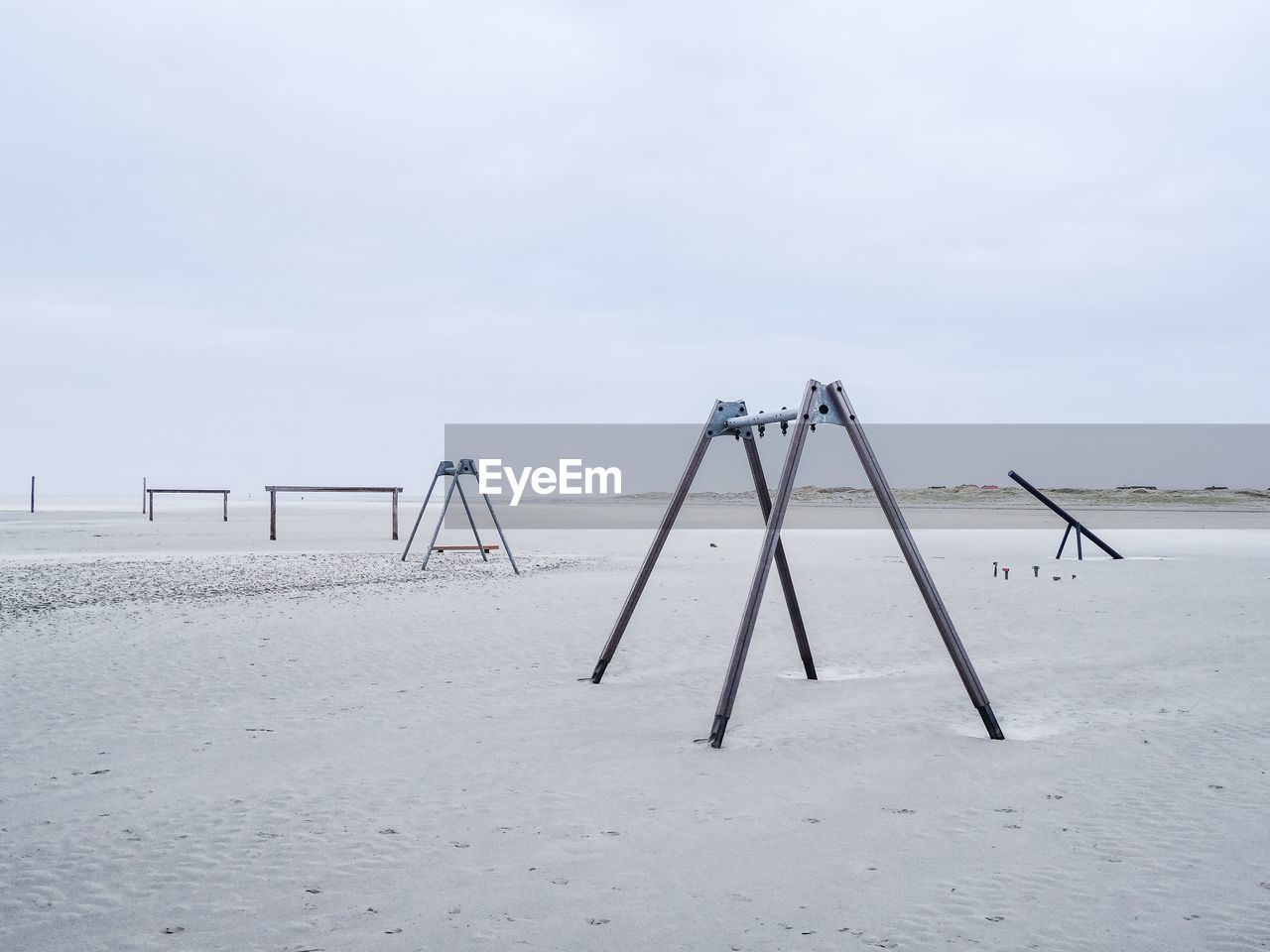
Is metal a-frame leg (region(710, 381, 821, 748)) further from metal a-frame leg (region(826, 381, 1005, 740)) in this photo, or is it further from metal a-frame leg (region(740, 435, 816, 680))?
metal a-frame leg (region(740, 435, 816, 680))

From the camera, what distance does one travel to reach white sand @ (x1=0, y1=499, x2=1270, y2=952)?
3678 millimetres

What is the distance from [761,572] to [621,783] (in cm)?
167

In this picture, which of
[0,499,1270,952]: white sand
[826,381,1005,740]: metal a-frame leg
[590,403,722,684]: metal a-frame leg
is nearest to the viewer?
[0,499,1270,952]: white sand

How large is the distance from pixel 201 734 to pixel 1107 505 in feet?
192

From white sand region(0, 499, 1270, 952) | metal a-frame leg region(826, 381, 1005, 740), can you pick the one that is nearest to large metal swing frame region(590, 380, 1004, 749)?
metal a-frame leg region(826, 381, 1005, 740)

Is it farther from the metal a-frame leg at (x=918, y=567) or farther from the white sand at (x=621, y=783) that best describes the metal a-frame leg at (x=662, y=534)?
the metal a-frame leg at (x=918, y=567)

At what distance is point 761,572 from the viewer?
6.25 m

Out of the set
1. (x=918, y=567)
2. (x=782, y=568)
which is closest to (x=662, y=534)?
(x=782, y=568)

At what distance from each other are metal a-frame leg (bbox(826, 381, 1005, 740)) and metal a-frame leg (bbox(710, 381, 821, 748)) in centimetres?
27

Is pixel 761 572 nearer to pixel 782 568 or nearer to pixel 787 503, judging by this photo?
pixel 787 503

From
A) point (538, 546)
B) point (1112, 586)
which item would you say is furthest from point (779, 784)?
point (538, 546)

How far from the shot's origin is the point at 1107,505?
2232 inches

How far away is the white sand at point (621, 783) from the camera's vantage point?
3678 millimetres

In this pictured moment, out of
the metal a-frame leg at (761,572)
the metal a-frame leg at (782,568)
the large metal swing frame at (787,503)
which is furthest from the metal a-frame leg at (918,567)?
the metal a-frame leg at (782,568)
